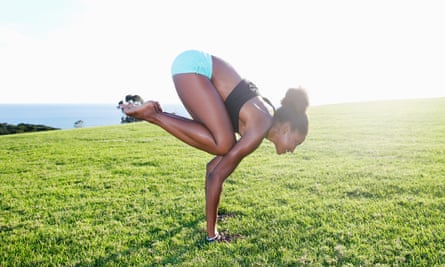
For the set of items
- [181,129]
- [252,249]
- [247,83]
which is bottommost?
[252,249]

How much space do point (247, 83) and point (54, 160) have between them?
8337 mm

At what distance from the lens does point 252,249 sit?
3.80 metres

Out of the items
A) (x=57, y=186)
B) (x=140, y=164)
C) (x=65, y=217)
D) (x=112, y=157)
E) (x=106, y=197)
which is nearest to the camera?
(x=65, y=217)

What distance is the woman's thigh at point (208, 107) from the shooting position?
12.0ft

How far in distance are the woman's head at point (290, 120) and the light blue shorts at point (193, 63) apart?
0.87m

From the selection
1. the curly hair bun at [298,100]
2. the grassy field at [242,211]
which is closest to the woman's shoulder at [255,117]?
the curly hair bun at [298,100]

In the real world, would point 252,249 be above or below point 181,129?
below

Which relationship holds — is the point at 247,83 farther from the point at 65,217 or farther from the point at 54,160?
the point at 54,160

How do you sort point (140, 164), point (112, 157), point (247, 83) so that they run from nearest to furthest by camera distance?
point (247, 83)
point (140, 164)
point (112, 157)

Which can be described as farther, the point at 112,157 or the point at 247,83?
the point at 112,157

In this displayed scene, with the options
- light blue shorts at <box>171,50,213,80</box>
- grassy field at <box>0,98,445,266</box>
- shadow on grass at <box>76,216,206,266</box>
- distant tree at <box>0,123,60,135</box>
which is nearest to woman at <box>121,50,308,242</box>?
light blue shorts at <box>171,50,213,80</box>

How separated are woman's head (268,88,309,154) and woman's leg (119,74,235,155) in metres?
0.51

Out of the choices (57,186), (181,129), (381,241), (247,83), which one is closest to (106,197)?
(57,186)

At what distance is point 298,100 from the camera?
12.4 ft
